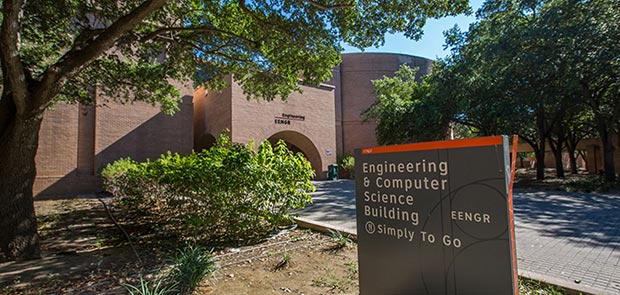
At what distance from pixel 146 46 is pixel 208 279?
22.9 ft

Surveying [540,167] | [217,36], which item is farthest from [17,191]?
[540,167]

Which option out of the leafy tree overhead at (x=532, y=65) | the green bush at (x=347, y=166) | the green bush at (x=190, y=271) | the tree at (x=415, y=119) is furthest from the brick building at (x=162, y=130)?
the green bush at (x=190, y=271)

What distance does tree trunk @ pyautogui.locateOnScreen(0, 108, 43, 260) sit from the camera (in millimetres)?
4219

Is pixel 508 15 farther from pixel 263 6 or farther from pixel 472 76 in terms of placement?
pixel 263 6

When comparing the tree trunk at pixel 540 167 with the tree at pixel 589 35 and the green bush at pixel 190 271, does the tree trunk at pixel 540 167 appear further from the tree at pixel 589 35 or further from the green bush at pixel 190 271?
the green bush at pixel 190 271

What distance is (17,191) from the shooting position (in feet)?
14.2

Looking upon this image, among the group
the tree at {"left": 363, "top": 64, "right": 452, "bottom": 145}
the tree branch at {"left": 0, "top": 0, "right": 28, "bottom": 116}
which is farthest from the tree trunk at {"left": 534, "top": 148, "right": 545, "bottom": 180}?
the tree branch at {"left": 0, "top": 0, "right": 28, "bottom": 116}

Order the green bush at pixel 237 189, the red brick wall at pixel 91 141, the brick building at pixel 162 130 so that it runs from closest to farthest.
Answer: the green bush at pixel 237 189 → the red brick wall at pixel 91 141 → the brick building at pixel 162 130

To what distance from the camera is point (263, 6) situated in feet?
22.4

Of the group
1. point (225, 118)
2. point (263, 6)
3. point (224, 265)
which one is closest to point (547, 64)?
point (263, 6)

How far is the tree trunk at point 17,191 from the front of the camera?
4.22 meters

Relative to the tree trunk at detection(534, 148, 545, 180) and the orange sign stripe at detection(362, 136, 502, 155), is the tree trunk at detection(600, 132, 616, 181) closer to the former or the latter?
the tree trunk at detection(534, 148, 545, 180)

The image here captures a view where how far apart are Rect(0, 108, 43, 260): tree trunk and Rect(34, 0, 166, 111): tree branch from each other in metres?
0.39

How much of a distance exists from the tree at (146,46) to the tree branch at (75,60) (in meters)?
0.01
